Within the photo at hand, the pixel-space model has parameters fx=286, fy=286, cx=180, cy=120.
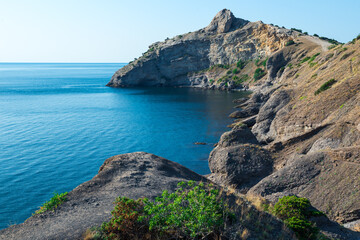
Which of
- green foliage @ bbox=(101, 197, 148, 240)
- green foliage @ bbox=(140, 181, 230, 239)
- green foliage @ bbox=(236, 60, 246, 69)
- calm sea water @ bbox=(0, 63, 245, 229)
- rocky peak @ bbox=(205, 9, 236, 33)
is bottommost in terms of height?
calm sea water @ bbox=(0, 63, 245, 229)

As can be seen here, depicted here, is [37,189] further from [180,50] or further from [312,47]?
[180,50]

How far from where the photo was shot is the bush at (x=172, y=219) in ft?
40.4

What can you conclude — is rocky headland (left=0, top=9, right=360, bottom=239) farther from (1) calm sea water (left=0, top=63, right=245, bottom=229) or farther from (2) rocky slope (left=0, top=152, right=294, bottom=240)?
(1) calm sea water (left=0, top=63, right=245, bottom=229)

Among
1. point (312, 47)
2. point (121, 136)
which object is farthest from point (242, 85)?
point (121, 136)

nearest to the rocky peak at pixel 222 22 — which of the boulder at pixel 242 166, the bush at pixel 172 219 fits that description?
the boulder at pixel 242 166

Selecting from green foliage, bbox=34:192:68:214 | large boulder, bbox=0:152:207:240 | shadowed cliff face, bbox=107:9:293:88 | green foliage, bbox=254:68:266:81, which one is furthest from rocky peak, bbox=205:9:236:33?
green foliage, bbox=34:192:68:214

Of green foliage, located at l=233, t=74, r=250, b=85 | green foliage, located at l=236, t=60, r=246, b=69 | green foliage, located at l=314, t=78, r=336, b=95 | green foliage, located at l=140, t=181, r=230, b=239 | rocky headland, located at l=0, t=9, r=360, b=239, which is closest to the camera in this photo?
green foliage, located at l=140, t=181, r=230, b=239

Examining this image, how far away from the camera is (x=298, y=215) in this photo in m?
17.8

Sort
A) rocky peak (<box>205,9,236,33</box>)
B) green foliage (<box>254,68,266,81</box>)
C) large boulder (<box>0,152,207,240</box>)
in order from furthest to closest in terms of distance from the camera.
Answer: rocky peak (<box>205,9,236,33</box>) < green foliage (<box>254,68,266,81</box>) < large boulder (<box>0,152,207,240</box>)

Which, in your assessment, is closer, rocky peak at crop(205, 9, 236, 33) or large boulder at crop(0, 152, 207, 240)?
large boulder at crop(0, 152, 207, 240)

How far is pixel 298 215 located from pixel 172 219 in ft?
31.4

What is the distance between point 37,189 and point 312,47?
100 meters

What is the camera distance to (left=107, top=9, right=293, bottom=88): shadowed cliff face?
150 m

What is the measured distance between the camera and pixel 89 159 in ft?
167
